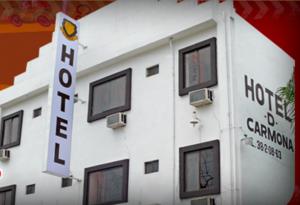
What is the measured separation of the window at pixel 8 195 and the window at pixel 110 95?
11.0ft

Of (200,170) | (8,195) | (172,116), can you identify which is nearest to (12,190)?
(8,195)

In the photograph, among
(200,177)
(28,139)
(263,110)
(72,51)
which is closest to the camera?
(200,177)

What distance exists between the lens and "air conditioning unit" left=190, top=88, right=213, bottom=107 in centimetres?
1418

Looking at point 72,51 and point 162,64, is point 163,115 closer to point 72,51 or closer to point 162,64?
point 162,64

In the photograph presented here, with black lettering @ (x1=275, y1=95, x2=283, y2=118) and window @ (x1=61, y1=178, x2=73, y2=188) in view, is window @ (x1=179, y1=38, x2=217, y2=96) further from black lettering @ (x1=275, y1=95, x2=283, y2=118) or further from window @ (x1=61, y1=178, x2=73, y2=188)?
window @ (x1=61, y1=178, x2=73, y2=188)

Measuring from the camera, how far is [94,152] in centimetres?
1638

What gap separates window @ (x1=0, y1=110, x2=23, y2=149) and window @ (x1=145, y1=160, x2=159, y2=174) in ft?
17.8

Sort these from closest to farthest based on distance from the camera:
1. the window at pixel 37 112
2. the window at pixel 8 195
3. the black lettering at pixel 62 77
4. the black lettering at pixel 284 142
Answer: the black lettering at pixel 284 142
the black lettering at pixel 62 77
the window at pixel 8 195
the window at pixel 37 112

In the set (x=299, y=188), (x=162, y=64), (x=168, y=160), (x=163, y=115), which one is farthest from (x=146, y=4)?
(x=299, y=188)

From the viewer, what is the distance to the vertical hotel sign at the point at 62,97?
1502cm

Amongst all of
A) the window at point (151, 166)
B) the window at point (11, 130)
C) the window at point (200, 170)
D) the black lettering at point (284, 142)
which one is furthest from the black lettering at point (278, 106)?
the window at point (11, 130)

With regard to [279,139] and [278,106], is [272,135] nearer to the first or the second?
[279,139]

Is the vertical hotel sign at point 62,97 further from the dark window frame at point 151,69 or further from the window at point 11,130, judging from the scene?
the window at point 11,130

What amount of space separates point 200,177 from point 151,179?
1342 mm
